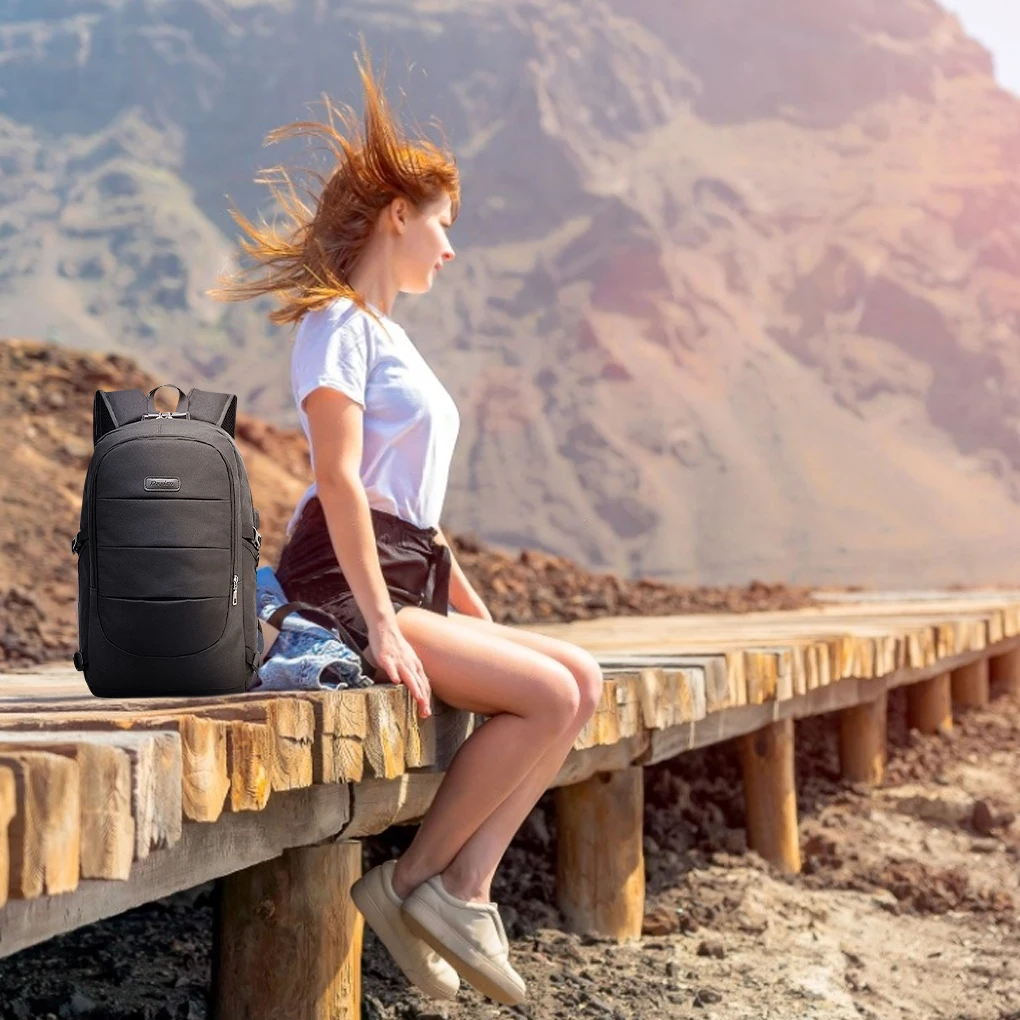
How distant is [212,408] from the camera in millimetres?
3266

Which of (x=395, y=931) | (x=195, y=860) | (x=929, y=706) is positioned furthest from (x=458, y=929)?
(x=929, y=706)

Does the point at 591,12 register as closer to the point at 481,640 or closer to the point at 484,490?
the point at 484,490

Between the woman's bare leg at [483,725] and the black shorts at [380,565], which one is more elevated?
the black shorts at [380,565]

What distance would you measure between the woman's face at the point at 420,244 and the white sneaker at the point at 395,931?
1.33 meters

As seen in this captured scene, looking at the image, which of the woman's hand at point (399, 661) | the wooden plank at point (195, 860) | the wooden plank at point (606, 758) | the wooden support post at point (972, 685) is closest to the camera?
the wooden plank at point (195, 860)

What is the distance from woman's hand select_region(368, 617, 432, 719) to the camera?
3191 millimetres

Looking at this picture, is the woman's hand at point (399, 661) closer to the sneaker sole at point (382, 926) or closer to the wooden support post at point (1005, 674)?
the sneaker sole at point (382, 926)

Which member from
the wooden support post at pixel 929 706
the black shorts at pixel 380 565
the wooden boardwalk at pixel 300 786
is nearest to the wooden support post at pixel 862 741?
the wooden boardwalk at pixel 300 786

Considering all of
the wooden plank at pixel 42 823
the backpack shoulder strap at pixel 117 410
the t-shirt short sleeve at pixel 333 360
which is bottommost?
the wooden plank at pixel 42 823

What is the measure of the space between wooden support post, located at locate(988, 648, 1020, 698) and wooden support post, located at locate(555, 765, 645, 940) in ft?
26.4

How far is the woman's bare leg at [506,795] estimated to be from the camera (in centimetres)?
329

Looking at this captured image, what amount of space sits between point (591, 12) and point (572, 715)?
110593mm

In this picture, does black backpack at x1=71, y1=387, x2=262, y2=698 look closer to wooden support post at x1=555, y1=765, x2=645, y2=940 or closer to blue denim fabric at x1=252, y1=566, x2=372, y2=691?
blue denim fabric at x1=252, y1=566, x2=372, y2=691

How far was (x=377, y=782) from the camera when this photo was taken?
3541 mm
